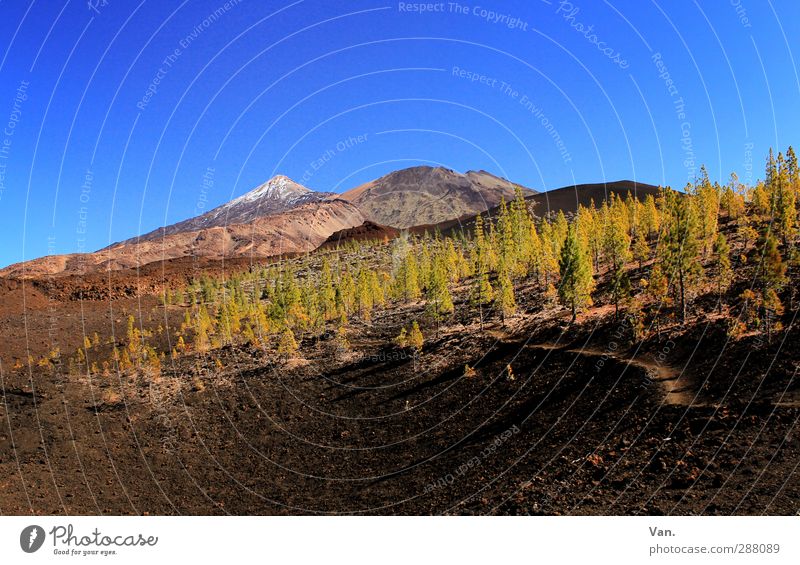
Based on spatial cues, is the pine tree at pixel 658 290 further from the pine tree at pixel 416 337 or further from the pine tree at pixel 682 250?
the pine tree at pixel 416 337

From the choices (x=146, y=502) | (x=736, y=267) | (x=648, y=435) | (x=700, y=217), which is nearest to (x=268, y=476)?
(x=146, y=502)

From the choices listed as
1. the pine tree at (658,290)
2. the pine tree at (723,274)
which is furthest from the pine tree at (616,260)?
the pine tree at (723,274)

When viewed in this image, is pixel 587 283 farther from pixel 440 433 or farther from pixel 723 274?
pixel 440 433

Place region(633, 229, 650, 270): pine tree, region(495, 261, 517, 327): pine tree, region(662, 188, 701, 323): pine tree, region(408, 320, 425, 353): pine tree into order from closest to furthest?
region(662, 188, 701, 323): pine tree, region(408, 320, 425, 353): pine tree, region(495, 261, 517, 327): pine tree, region(633, 229, 650, 270): pine tree

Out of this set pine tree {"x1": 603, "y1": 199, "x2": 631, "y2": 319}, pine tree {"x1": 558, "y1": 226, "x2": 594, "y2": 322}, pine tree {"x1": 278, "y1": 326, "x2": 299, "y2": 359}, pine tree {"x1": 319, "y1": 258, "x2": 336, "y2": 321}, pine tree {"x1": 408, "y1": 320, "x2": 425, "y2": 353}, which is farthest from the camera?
pine tree {"x1": 319, "y1": 258, "x2": 336, "y2": 321}

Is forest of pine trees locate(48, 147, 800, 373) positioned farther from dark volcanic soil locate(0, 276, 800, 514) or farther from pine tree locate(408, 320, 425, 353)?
dark volcanic soil locate(0, 276, 800, 514)

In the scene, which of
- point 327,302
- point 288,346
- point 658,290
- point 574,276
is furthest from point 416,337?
point 327,302

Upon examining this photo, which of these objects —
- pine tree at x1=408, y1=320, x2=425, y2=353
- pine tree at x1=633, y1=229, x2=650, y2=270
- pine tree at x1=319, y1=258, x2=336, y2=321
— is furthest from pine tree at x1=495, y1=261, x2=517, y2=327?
pine tree at x1=319, y1=258, x2=336, y2=321
